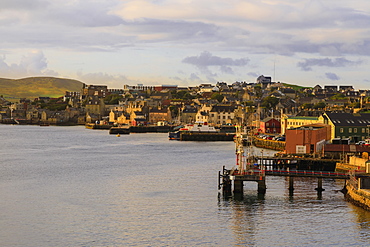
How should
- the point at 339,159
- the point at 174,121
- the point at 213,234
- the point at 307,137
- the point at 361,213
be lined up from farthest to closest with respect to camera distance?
the point at 174,121 → the point at 307,137 → the point at 339,159 → the point at 361,213 → the point at 213,234

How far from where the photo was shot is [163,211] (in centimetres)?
3009

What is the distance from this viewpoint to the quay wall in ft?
96.6

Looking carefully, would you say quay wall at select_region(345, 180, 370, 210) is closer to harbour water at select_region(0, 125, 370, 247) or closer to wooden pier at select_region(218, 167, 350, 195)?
harbour water at select_region(0, 125, 370, 247)

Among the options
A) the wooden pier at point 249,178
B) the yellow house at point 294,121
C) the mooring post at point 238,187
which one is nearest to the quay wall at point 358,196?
the wooden pier at point 249,178

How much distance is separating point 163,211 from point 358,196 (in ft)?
31.4

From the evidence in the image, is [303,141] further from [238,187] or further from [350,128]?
[238,187]

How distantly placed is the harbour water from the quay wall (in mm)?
348

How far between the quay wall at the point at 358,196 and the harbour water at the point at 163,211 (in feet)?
1.14

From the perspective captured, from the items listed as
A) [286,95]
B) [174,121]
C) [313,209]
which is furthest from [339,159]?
[286,95]

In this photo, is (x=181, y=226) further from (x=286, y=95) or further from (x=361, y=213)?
(x=286, y=95)

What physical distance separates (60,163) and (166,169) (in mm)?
10761

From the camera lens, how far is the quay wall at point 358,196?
2944cm

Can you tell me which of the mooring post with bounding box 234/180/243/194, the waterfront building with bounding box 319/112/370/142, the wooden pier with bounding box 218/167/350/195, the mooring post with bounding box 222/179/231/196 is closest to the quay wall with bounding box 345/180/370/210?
the wooden pier with bounding box 218/167/350/195

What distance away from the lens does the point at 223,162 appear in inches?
2084
